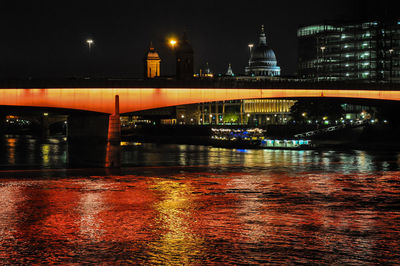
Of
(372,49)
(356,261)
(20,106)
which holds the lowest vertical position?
(356,261)

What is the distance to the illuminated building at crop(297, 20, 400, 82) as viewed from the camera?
575 feet

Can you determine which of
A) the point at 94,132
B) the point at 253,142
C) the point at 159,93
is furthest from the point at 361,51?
the point at 94,132

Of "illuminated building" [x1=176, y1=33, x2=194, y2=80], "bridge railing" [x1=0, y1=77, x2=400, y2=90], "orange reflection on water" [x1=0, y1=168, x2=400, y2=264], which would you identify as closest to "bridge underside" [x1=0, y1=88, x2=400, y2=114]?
"bridge railing" [x1=0, y1=77, x2=400, y2=90]

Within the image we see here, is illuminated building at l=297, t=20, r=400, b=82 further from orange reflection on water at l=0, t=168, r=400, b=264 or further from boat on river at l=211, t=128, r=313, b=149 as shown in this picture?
orange reflection on water at l=0, t=168, r=400, b=264

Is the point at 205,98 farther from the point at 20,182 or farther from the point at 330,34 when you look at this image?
the point at 330,34

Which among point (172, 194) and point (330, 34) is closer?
point (172, 194)

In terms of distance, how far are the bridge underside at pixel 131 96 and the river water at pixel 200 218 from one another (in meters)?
33.7

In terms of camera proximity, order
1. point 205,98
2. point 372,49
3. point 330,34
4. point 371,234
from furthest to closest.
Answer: point 330,34
point 372,49
point 205,98
point 371,234

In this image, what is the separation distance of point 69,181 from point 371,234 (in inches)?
817

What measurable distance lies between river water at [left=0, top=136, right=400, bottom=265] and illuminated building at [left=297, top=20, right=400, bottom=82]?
143222 millimetres

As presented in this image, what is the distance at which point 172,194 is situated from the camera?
95.6 feet

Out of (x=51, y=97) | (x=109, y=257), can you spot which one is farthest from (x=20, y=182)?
(x=51, y=97)

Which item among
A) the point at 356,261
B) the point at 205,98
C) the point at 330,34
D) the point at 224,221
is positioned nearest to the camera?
the point at 356,261

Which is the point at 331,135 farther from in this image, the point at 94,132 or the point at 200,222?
the point at 200,222
